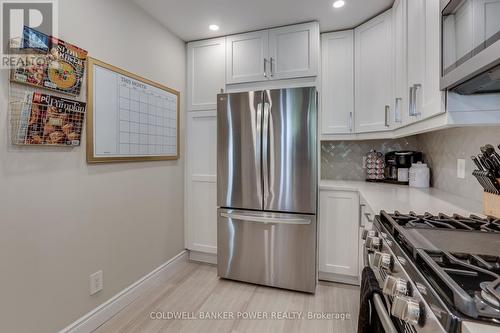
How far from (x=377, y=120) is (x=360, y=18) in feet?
2.98

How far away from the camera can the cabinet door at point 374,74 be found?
6.79 feet

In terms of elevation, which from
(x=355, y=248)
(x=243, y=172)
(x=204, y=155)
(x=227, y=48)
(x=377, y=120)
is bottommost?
(x=355, y=248)

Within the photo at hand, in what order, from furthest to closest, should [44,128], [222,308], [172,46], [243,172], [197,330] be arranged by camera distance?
[172,46]
[243,172]
[222,308]
[197,330]
[44,128]

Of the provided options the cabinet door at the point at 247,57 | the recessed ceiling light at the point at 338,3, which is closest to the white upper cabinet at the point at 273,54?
the cabinet door at the point at 247,57

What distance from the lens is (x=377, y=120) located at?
2.21 meters

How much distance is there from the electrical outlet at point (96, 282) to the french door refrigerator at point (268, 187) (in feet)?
3.17

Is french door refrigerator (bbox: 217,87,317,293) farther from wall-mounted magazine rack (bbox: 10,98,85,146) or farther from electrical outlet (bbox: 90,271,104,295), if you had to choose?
wall-mounted magazine rack (bbox: 10,98,85,146)

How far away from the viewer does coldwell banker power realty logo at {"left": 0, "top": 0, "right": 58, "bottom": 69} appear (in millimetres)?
1241

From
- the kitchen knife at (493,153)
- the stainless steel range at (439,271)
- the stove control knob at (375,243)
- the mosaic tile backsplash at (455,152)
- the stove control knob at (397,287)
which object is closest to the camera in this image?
the stainless steel range at (439,271)

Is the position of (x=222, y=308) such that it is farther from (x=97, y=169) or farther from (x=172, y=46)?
(x=172, y=46)

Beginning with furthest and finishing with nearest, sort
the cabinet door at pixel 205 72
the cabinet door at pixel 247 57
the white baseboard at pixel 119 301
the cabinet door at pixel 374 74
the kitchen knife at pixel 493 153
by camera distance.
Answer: the cabinet door at pixel 205 72 → the cabinet door at pixel 247 57 → the cabinet door at pixel 374 74 → the white baseboard at pixel 119 301 → the kitchen knife at pixel 493 153

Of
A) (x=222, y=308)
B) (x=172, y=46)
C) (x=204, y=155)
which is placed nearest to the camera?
(x=222, y=308)

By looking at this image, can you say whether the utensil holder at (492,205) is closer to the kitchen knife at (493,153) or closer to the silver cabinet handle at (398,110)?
the kitchen knife at (493,153)

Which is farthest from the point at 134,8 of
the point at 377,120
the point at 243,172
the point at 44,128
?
the point at 377,120
